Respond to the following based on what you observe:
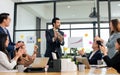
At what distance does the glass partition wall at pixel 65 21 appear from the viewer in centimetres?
770

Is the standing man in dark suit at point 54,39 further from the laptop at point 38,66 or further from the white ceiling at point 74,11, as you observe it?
the white ceiling at point 74,11

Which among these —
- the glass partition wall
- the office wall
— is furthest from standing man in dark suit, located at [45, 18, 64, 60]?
the glass partition wall

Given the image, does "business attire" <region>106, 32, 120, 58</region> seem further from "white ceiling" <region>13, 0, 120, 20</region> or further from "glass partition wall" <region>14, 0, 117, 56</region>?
"white ceiling" <region>13, 0, 120, 20</region>

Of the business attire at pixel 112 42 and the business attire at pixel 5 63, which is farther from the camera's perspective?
the business attire at pixel 112 42

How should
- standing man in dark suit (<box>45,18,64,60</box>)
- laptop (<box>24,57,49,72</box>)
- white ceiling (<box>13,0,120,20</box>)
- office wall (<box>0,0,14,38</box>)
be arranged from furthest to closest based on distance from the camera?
white ceiling (<box>13,0,120,20</box>)
office wall (<box>0,0,14,38</box>)
standing man in dark suit (<box>45,18,64,60</box>)
laptop (<box>24,57,49,72</box>)

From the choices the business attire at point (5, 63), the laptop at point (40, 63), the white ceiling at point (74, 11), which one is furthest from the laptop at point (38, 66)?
the white ceiling at point (74, 11)

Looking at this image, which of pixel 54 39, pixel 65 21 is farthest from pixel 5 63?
pixel 65 21

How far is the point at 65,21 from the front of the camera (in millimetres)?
9828

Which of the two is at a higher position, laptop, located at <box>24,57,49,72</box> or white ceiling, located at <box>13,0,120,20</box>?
white ceiling, located at <box>13,0,120,20</box>

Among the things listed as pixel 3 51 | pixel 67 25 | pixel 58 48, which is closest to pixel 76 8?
pixel 67 25

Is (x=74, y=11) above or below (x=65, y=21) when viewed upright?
above

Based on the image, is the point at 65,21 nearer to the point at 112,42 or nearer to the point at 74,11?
the point at 74,11

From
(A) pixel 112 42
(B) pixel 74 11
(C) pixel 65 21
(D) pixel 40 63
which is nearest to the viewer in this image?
(D) pixel 40 63

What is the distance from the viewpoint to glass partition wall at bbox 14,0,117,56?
770cm
